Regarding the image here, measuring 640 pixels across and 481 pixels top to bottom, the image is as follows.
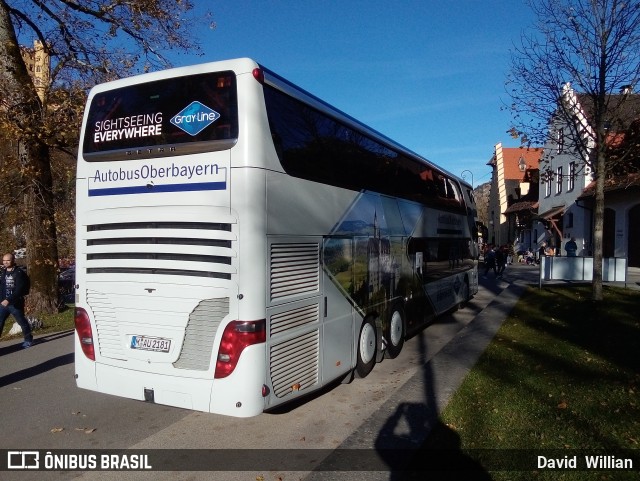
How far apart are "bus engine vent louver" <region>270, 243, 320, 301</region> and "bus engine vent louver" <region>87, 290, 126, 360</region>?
1.79 metres

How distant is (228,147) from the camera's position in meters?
4.70

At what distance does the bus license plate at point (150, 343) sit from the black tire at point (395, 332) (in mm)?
4098

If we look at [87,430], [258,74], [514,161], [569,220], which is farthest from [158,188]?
[514,161]

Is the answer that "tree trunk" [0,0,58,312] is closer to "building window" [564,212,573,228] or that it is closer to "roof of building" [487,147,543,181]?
"building window" [564,212,573,228]

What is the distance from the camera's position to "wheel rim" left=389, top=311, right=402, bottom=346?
27.4ft

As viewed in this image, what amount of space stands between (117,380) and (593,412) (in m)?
4.99

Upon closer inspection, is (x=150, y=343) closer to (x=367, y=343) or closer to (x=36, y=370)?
(x=367, y=343)

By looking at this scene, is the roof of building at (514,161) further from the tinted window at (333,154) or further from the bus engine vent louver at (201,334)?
the bus engine vent louver at (201,334)

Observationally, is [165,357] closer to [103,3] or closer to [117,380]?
[117,380]

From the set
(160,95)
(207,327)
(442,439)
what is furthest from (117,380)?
(442,439)

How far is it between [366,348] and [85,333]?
370 centimetres

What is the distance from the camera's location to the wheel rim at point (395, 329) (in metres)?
8.36

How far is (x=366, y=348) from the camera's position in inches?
280

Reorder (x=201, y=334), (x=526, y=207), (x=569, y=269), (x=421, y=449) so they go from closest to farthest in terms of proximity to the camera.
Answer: (x=421, y=449)
(x=201, y=334)
(x=569, y=269)
(x=526, y=207)
